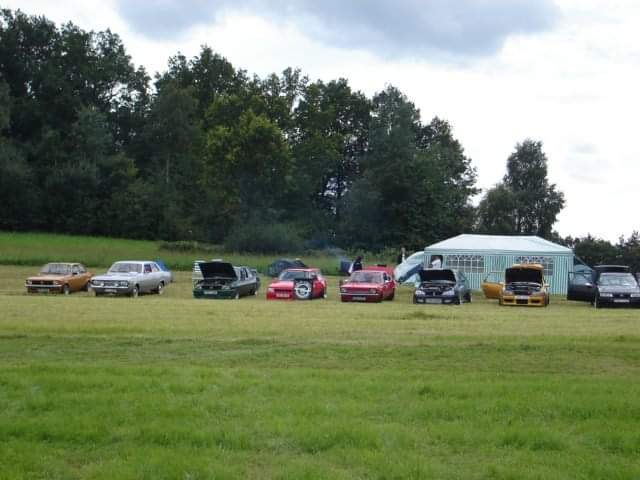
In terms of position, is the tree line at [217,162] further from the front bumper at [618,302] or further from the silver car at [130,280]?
the front bumper at [618,302]

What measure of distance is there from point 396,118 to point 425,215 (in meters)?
10.0

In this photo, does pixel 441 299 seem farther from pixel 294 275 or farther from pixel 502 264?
pixel 502 264

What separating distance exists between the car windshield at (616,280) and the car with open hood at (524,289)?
6.80ft

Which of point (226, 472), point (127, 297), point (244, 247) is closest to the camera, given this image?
point (226, 472)

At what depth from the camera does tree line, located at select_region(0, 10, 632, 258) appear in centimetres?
7194

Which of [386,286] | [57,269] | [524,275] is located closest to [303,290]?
[386,286]

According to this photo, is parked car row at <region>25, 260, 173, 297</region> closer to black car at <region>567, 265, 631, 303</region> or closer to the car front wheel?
the car front wheel

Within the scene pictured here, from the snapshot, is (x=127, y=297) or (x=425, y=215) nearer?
(x=127, y=297)

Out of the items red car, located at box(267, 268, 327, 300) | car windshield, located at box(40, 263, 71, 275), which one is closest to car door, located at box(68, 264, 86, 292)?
car windshield, located at box(40, 263, 71, 275)

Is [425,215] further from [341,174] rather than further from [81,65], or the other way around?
[81,65]

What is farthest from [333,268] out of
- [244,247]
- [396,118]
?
[396,118]

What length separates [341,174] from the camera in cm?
8894

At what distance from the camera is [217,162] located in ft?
236

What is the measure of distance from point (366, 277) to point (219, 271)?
5.75 m
